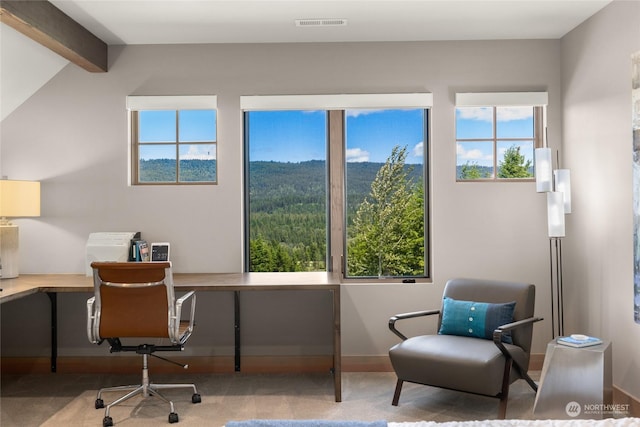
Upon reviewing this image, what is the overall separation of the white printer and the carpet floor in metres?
0.90

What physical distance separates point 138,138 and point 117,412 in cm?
211

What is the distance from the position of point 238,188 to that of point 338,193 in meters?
0.78

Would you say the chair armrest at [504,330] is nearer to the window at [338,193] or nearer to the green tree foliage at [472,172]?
the window at [338,193]

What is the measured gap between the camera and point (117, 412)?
3621 millimetres

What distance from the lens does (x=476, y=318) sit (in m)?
3.76

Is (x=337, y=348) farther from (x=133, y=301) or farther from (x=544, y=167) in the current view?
(x=544, y=167)

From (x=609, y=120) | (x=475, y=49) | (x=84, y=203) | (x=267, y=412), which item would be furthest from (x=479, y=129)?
(x=84, y=203)

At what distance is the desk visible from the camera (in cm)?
375

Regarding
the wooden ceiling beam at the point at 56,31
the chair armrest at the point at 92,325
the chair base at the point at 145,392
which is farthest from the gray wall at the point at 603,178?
the wooden ceiling beam at the point at 56,31

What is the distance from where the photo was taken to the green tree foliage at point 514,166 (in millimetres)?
4598

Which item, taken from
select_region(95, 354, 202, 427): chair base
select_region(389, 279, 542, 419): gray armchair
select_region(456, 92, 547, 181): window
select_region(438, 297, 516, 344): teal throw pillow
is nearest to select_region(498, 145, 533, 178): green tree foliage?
select_region(456, 92, 547, 181): window

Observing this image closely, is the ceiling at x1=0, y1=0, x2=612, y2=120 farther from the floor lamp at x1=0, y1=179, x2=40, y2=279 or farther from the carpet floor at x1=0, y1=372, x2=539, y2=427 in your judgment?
the carpet floor at x1=0, y1=372, x2=539, y2=427

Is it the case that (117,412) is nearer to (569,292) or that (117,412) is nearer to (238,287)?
(238,287)

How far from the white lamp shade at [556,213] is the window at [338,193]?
Result: 1.01 m
